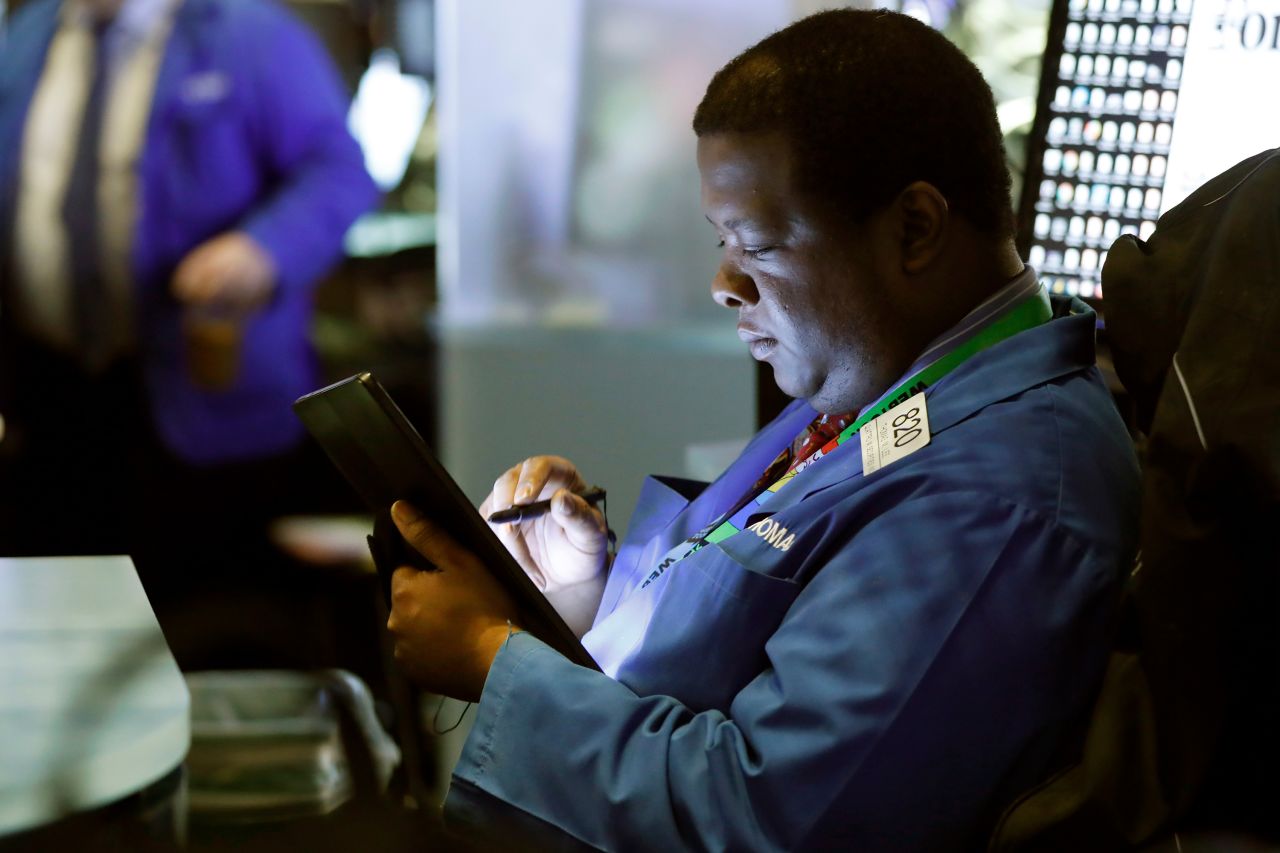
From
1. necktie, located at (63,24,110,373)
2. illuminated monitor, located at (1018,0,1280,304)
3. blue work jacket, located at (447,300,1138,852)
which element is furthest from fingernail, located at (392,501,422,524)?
necktie, located at (63,24,110,373)

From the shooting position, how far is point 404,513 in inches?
45.9

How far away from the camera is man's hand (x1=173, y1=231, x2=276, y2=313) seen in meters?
2.71

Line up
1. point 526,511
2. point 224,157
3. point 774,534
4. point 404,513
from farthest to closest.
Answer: point 224,157, point 526,511, point 404,513, point 774,534

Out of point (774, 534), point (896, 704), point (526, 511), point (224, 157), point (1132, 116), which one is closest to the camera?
point (896, 704)

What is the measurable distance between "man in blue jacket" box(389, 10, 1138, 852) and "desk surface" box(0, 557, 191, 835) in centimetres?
23

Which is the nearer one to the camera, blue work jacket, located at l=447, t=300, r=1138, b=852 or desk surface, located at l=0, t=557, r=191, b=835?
blue work jacket, located at l=447, t=300, r=1138, b=852

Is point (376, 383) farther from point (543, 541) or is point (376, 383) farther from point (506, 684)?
point (543, 541)

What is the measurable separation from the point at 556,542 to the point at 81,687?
0.49m

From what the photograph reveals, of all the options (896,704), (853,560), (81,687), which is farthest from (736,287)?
(81,687)

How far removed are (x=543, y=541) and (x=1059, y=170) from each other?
2.63 ft

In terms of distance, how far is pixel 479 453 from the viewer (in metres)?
3.01

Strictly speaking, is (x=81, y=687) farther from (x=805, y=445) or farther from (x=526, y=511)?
(x=805, y=445)

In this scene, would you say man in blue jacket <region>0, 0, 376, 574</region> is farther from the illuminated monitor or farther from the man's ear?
the man's ear

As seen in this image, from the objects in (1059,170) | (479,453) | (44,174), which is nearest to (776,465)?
(1059,170)
